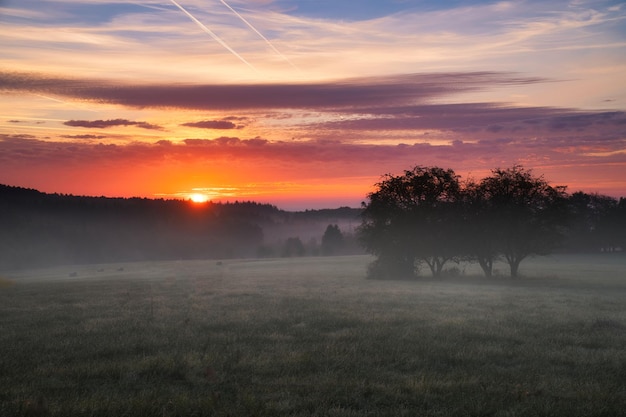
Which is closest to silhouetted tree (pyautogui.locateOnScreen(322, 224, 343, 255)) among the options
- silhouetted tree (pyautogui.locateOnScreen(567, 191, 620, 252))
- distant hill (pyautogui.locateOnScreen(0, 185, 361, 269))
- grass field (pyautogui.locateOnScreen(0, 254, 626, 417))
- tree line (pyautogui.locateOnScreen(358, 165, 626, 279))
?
distant hill (pyautogui.locateOnScreen(0, 185, 361, 269))

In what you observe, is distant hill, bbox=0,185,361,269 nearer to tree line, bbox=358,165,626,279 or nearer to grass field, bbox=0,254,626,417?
tree line, bbox=358,165,626,279

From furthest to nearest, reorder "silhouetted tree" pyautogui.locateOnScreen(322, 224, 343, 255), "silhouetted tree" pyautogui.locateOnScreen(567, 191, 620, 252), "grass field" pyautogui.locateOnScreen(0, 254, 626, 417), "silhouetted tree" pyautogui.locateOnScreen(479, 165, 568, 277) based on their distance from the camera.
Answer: "silhouetted tree" pyautogui.locateOnScreen(322, 224, 343, 255) < "silhouetted tree" pyautogui.locateOnScreen(567, 191, 620, 252) < "silhouetted tree" pyautogui.locateOnScreen(479, 165, 568, 277) < "grass field" pyautogui.locateOnScreen(0, 254, 626, 417)

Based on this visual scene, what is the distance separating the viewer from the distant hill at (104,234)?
143 metres

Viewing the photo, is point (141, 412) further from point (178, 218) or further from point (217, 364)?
point (178, 218)

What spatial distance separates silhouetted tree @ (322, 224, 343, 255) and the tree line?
3668 inches

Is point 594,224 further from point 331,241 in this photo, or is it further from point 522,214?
point 522,214

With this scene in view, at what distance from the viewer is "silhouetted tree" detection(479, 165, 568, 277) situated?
2345 inches

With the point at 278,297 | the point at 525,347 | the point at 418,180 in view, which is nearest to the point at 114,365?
the point at 525,347

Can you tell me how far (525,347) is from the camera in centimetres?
1719

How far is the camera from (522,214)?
60.2 meters

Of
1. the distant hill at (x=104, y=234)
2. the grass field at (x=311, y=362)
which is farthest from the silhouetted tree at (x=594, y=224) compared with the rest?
the grass field at (x=311, y=362)

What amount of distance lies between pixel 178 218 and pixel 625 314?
183 metres

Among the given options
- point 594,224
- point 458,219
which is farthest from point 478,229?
point 594,224

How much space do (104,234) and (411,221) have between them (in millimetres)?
127415
